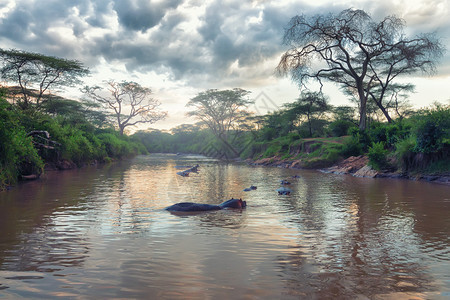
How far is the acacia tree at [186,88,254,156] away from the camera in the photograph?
4603 centimetres

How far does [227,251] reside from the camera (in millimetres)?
4664

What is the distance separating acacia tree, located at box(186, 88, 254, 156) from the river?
38.4 m

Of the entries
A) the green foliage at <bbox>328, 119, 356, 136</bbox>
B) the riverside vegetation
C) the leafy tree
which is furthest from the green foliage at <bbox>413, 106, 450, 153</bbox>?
the leafy tree

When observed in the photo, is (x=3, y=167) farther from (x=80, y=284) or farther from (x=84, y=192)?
(x=80, y=284)

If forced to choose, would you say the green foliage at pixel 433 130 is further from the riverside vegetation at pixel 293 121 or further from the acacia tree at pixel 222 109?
the acacia tree at pixel 222 109

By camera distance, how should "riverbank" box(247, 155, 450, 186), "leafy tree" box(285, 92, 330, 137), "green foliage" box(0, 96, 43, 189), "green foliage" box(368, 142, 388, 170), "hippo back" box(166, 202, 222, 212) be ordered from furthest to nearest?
"leafy tree" box(285, 92, 330, 137), "green foliage" box(368, 142, 388, 170), "riverbank" box(247, 155, 450, 186), "green foliage" box(0, 96, 43, 189), "hippo back" box(166, 202, 222, 212)

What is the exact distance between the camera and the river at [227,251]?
338cm

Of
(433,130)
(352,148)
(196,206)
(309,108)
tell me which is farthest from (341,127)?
(196,206)

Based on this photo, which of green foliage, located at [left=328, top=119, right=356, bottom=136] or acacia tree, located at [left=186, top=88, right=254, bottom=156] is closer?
green foliage, located at [left=328, top=119, right=356, bottom=136]

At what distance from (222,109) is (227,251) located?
143ft

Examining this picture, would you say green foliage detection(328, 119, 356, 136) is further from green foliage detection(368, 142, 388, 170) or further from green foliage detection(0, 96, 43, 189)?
green foliage detection(0, 96, 43, 189)

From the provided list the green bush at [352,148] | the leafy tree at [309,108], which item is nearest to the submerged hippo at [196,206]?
the green bush at [352,148]

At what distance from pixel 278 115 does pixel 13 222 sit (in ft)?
125

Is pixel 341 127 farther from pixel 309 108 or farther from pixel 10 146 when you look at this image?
pixel 10 146
